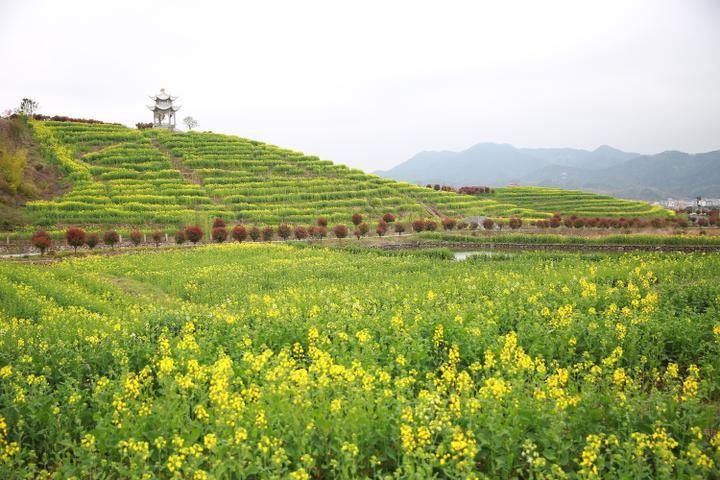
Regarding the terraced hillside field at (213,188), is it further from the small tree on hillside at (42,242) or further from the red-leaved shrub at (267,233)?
the small tree on hillside at (42,242)

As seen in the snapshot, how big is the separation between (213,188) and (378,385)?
5279cm

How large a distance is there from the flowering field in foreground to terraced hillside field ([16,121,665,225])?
3176 cm

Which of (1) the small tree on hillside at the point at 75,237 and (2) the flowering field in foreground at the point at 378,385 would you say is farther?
(1) the small tree on hillside at the point at 75,237

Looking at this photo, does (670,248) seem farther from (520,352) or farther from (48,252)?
(48,252)

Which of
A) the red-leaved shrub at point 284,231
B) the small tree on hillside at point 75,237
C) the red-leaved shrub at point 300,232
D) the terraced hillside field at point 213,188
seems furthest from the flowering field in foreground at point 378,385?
the terraced hillside field at point 213,188

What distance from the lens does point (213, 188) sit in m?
55.7

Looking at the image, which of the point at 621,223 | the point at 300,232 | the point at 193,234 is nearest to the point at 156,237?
the point at 193,234

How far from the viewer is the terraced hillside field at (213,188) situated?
46125 millimetres

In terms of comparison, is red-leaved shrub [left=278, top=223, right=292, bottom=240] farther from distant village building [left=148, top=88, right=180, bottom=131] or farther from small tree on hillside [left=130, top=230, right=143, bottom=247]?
distant village building [left=148, top=88, right=180, bottom=131]

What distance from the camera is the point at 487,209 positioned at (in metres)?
62.1

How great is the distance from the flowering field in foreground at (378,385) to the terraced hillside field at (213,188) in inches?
1250

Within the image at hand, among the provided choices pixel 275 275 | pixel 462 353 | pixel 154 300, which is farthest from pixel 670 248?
pixel 154 300

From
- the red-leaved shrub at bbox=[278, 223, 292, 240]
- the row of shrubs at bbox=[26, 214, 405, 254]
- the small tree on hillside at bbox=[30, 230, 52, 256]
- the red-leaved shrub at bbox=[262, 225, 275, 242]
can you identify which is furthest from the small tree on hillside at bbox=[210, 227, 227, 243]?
the small tree on hillside at bbox=[30, 230, 52, 256]

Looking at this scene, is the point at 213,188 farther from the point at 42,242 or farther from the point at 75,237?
the point at 42,242
